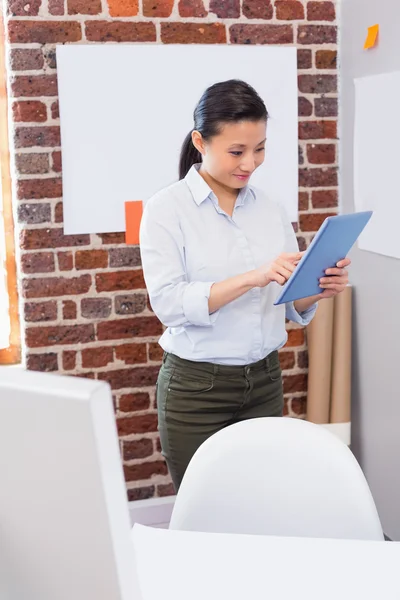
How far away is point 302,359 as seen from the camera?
2.93 meters

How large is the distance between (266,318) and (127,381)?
89 cm

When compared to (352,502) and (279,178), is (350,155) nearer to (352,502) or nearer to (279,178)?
(279,178)

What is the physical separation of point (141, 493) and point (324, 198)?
1296 mm

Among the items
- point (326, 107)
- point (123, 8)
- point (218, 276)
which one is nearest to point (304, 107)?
point (326, 107)

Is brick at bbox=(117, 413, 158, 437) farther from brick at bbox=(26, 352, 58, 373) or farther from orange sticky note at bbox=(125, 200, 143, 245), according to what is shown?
orange sticky note at bbox=(125, 200, 143, 245)

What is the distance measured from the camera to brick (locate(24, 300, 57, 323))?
259 cm

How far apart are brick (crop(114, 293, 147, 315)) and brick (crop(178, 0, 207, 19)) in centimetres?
98

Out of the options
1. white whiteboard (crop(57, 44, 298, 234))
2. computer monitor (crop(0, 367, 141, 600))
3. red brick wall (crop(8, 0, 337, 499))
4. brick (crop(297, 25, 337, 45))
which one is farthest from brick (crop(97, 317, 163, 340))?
computer monitor (crop(0, 367, 141, 600))

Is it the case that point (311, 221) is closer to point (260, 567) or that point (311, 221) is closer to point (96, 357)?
point (96, 357)

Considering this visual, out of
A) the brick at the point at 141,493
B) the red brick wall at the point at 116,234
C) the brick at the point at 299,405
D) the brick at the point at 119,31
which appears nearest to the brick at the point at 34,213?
the red brick wall at the point at 116,234

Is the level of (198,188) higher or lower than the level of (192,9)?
lower

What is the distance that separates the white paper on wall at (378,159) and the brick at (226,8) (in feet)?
1.59

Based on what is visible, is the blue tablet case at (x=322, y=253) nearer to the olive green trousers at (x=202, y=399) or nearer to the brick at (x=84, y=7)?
the olive green trousers at (x=202, y=399)

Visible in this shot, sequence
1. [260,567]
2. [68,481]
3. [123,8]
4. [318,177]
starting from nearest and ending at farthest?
[68,481]
[260,567]
[123,8]
[318,177]
